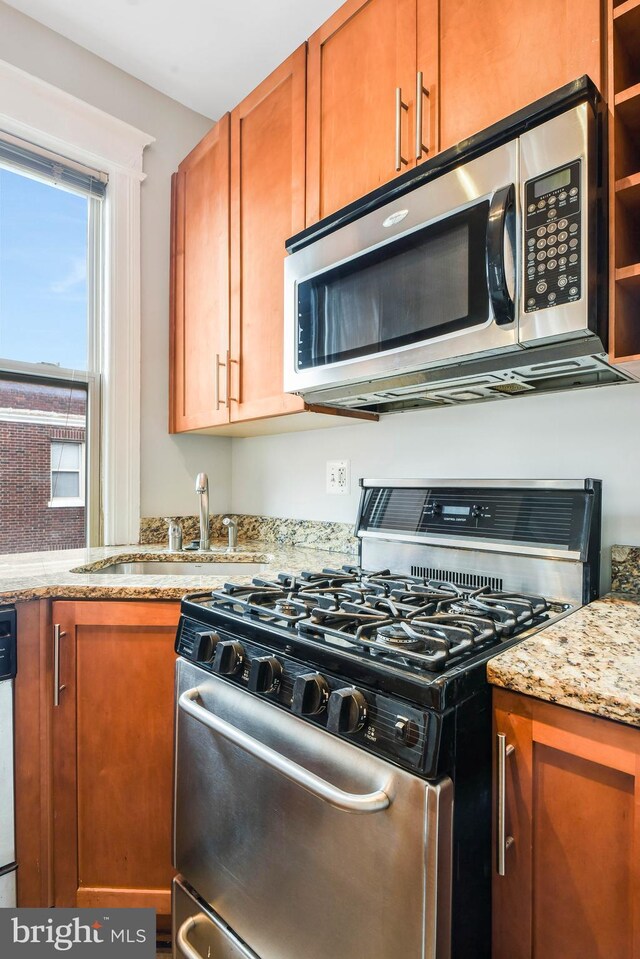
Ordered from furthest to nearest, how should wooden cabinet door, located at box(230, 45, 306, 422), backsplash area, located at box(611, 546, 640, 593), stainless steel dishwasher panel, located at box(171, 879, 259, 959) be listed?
1. wooden cabinet door, located at box(230, 45, 306, 422)
2. backsplash area, located at box(611, 546, 640, 593)
3. stainless steel dishwasher panel, located at box(171, 879, 259, 959)

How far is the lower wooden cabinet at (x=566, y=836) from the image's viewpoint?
67cm

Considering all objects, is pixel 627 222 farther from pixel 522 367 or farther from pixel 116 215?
pixel 116 215

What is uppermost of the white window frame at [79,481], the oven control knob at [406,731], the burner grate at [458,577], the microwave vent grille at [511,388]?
the microwave vent grille at [511,388]

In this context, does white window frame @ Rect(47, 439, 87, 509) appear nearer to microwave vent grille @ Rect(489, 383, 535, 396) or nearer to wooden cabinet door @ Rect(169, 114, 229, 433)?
wooden cabinet door @ Rect(169, 114, 229, 433)

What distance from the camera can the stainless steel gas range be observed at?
73 cm

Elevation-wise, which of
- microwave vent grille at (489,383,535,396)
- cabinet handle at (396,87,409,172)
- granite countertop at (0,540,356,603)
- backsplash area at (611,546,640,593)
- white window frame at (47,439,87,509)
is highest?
cabinet handle at (396,87,409,172)

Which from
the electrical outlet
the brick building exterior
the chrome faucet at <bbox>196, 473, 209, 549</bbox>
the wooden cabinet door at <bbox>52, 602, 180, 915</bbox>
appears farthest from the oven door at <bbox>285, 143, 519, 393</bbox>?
the brick building exterior

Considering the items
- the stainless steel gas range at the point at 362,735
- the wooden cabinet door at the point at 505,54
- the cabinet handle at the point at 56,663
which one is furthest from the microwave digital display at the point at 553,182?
the cabinet handle at the point at 56,663

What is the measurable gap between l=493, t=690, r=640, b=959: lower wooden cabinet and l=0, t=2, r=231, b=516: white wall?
1788 millimetres

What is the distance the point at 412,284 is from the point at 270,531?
1304mm

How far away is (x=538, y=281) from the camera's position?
37.8 inches

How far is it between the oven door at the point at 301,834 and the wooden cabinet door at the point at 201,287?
3.71 ft

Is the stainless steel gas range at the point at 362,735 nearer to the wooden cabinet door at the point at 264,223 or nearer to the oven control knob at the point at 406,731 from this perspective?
the oven control knob at the point at 406,731

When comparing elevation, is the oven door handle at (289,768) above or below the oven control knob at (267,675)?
below
